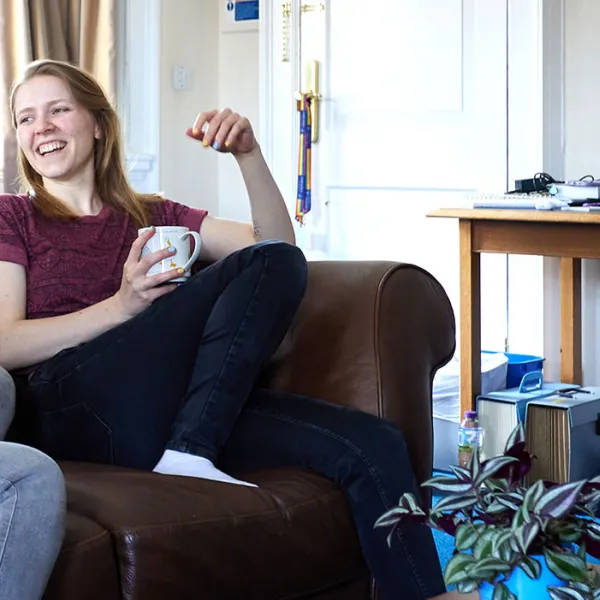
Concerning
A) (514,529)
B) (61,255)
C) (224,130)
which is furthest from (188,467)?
(514,529)

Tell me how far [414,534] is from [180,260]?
1.86 ft

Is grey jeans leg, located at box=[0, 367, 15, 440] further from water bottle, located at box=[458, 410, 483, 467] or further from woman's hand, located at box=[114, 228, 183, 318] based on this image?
water bottle, located at box=[458, 410, 483, 467]

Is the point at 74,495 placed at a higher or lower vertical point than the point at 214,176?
lower

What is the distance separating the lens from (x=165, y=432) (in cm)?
149

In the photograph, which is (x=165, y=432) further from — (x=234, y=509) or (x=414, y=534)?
(x=414, y=534)

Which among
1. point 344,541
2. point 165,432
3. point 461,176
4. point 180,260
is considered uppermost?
point 461,176

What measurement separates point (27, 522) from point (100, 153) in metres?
1.09

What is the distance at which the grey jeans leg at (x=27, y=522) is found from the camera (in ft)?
3.30

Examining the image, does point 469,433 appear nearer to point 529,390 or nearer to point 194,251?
point 529,390

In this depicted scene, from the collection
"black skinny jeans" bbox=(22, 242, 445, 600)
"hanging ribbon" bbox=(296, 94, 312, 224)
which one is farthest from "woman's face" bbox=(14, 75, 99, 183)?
"hanging ribbon" bbox=(296, 94, 312, 224)

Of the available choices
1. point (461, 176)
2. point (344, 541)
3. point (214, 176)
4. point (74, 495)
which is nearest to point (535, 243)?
point (461, 176)

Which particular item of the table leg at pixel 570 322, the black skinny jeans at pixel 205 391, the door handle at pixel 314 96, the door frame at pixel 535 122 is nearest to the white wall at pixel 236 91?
the door handle at pixel 314 96

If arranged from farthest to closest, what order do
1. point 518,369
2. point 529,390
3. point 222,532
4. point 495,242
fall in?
point 518,369 < point 529,390 < point 495,242 < point 222,532

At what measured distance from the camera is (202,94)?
152 inches
